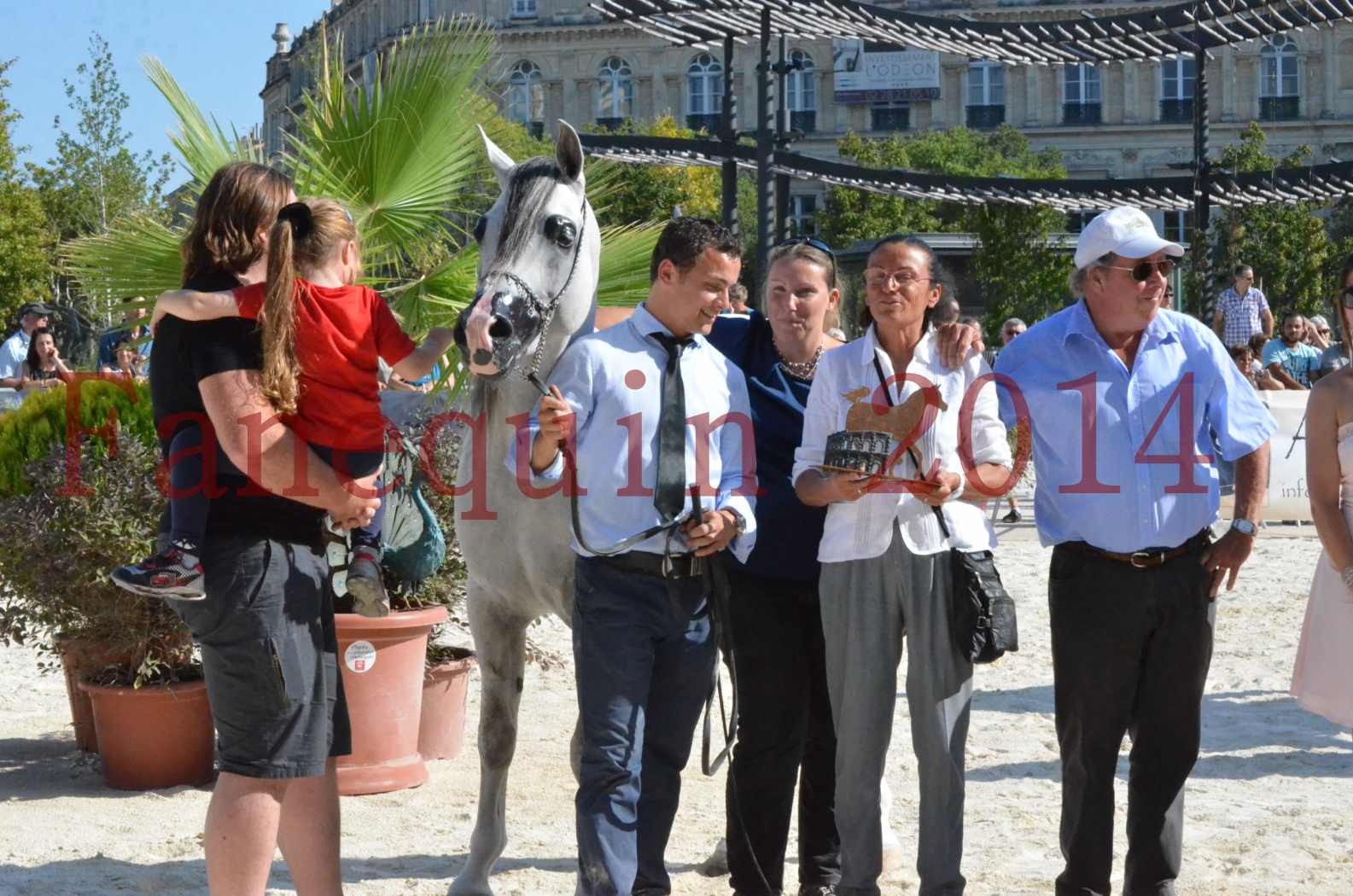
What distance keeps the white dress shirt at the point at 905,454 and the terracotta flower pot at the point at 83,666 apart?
3121mm

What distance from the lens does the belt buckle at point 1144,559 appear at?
3924 mm

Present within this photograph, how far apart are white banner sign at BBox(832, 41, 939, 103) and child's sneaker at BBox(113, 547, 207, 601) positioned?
231 ft

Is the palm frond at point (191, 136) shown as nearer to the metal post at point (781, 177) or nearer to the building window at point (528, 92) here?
the metal post at point (781, 177)

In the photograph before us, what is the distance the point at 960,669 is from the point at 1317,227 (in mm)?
38320

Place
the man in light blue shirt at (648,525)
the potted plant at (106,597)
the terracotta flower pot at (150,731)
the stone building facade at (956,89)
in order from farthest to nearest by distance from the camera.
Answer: the stone building facade at (956,89)
the terracotta flower pot at (150,731)
the potted plant at (106,597)
the man in light blue shirt at (648,525)

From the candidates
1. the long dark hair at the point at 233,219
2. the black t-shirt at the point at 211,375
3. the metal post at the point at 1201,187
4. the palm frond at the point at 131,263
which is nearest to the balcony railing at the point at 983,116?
the metal post at the point at 1201,187

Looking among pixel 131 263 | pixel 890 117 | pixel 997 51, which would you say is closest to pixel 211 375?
pixel 131 263

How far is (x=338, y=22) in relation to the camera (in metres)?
69.6

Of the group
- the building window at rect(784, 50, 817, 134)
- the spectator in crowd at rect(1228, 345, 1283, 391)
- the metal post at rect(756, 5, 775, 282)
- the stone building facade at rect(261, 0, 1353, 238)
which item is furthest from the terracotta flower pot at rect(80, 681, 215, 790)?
the building window at rect(784, 50, 817, 134)

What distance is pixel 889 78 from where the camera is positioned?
7206cm

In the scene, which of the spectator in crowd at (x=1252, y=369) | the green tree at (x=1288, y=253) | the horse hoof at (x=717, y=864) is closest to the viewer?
the horse hoof at (x=717, y=864)

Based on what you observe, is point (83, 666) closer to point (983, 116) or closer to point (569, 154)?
point (569, 154)

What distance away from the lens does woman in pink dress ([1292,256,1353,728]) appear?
371 centimetres

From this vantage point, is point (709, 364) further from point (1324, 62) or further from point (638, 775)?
point (1324, 62)
